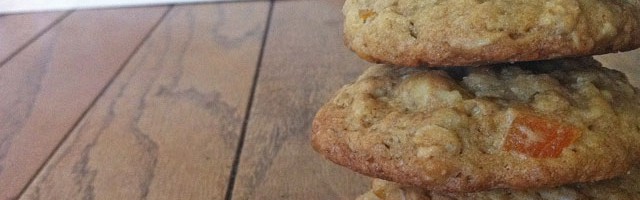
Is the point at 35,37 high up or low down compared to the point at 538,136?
down

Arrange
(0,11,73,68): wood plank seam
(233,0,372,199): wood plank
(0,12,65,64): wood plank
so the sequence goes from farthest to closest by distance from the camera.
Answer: (0,12,65,64): wood plank → (0,11,73,68): wood plank seam → (233,0,372,199): wood plank

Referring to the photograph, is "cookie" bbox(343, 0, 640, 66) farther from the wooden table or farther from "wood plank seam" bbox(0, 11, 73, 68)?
"wood plank seam" bbox(0, 11, 73, 68)

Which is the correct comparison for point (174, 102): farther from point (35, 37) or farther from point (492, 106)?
point (492, 106)

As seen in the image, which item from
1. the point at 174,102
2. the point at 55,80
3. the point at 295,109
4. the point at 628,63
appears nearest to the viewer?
the point at 628,63

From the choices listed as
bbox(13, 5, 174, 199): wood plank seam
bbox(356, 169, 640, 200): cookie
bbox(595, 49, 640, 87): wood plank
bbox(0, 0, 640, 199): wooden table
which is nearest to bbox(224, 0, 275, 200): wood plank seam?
bbox(0, 0, 640, 199): wooden table

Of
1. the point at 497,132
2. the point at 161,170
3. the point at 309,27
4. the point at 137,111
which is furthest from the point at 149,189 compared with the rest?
the point at 309,27

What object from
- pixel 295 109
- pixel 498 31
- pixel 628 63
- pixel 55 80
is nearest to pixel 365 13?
pixel 498 31
